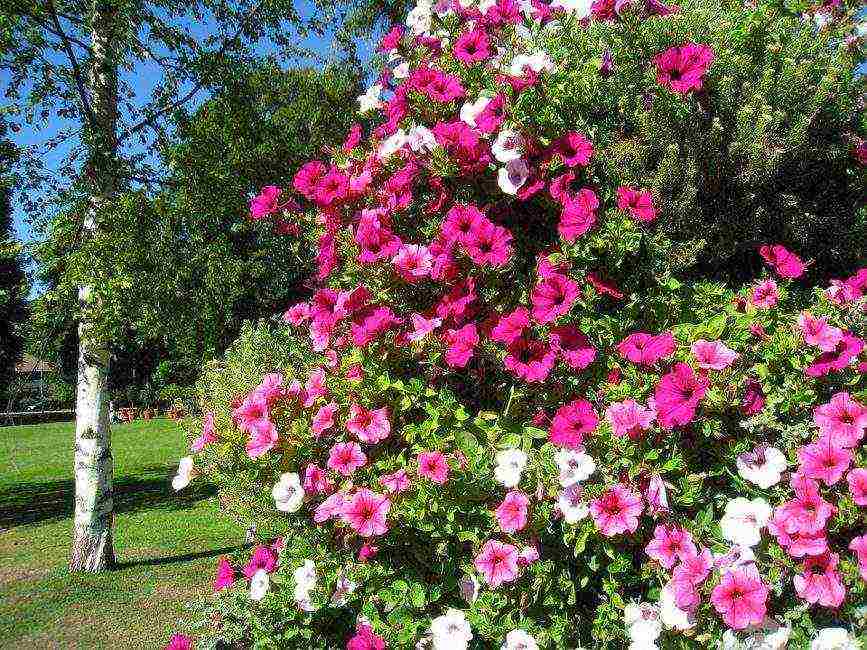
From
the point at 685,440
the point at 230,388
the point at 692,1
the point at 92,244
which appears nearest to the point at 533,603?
the point at 685,440

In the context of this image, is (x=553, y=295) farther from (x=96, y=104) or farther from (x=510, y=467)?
(x=96, y=104)

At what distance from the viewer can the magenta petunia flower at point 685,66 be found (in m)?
2.22

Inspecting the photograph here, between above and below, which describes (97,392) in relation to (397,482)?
above

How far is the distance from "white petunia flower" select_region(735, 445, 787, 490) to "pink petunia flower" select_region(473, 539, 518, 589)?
2.25 feet

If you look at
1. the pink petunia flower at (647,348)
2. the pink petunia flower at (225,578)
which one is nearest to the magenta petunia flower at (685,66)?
the pink petunia flower at (647,348)

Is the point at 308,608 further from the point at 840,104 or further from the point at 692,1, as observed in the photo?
the point at 692,1

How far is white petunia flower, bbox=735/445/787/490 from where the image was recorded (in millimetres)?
1870

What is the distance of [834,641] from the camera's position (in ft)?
5.55

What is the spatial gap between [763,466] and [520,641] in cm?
84

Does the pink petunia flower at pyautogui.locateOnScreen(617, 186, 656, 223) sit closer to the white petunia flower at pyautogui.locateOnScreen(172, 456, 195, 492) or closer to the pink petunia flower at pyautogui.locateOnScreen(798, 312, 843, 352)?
the pink petunia flower at pyautogui.locateOnScreen(798, 312, 843, 352)

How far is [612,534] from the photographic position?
5.96 ft

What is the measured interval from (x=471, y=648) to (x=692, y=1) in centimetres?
259

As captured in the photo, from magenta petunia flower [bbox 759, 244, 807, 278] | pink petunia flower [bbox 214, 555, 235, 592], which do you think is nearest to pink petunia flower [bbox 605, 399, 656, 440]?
magenta petunia flower [bbox 759, 244, 807, 278]

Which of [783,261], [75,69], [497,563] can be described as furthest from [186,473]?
[75,69]
